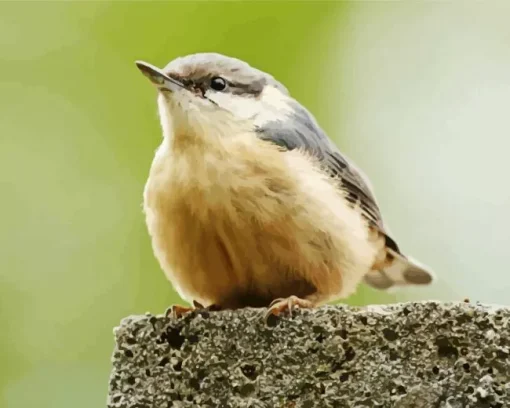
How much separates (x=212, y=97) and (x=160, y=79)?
3.4 inches

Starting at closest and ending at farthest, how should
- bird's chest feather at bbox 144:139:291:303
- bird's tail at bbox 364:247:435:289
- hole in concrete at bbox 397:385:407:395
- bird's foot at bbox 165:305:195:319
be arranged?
hole in concrete at bbox 397:385:407:395
bird's foot at bbox 165:305:195:319
bird's chest feather at bbox 144:139:291:303
bird's tail at bbox 364:247:435:289

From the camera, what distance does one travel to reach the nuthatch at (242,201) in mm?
1050

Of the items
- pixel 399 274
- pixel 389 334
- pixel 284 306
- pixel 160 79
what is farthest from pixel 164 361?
pixel 399 274

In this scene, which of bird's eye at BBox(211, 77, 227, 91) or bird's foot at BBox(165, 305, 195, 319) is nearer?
bird's foot at BBox(165, 305, 195, 319)

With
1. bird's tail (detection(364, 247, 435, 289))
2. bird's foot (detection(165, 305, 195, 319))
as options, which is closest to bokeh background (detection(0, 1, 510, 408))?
bird's tail (detection(364, 247, 435, 289))

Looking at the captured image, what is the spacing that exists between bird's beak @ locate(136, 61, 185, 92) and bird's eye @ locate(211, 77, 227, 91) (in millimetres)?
54

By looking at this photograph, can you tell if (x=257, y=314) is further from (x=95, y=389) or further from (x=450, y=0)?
(x=450, y=0)

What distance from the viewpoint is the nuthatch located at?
105 cm

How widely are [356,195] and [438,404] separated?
48 centimetres

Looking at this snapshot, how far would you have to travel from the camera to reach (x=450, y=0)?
2.10 metres

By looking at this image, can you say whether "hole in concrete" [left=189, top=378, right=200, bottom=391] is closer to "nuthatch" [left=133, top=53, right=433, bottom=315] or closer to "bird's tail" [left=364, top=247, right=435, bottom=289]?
"nuthatch" [left=133, top=53, right=433, bottom=315]

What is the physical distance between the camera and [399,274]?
1352mm

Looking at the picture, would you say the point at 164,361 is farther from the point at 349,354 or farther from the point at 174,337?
the point at 349,354

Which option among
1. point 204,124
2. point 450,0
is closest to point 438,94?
point 450,0
